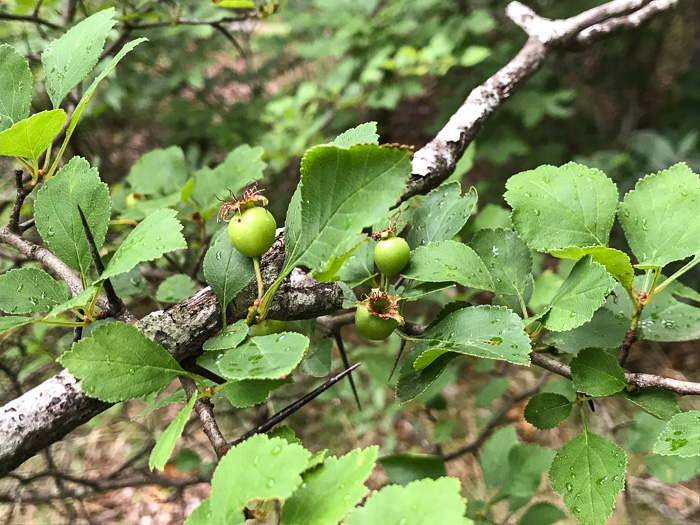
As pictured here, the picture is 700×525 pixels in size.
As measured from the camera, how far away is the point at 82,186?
→ 0.52 meters

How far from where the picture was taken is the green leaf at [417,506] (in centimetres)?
35

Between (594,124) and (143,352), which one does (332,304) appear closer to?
(143,352)

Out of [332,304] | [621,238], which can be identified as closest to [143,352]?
[332,304]

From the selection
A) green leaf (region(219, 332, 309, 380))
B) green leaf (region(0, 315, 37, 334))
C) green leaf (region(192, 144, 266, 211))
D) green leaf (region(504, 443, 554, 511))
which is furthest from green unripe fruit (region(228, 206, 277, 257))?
green leaf (region(504, 443, 554, 511))

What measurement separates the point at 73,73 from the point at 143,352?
363 millimetres

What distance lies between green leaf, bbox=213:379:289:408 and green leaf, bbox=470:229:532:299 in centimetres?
31

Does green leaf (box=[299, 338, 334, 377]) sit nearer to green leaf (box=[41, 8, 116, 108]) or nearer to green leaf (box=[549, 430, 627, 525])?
green leaf (box=[549, 430, 627, 525])

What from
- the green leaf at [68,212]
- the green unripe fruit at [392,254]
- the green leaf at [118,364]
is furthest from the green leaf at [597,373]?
the green leaf at [68,212]

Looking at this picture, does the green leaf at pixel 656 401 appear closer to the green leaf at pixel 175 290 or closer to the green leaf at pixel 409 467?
the green leaf at pixel 409 467

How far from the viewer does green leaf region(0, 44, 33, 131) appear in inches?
22.2

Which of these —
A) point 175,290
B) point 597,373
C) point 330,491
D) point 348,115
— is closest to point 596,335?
point 597,373

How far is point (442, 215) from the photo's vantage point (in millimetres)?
629

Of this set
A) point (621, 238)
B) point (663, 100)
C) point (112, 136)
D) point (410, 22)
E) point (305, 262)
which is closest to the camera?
point (305, 262)

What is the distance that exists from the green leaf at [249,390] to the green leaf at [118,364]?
0.05m
